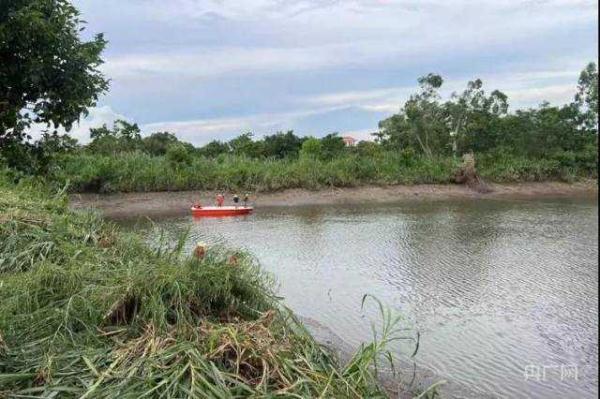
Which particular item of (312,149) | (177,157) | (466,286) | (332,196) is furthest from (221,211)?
(466,286)

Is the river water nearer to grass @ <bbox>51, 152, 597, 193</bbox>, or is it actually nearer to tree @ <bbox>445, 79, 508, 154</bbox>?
grass @ <bbox>51, 152, 597, 193</bbox>

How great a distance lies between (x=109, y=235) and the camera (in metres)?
7.53

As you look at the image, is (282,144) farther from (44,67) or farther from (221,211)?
(44,67)

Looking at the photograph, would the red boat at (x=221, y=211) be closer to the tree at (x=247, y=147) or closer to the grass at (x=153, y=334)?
the tree at (x=247, y=147)

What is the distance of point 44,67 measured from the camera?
444 centimetres

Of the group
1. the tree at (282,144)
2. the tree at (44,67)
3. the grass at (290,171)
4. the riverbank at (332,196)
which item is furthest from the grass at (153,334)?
the tree at (282,144)

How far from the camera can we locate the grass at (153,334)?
10.9 ft

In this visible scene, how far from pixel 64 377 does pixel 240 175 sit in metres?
24.3

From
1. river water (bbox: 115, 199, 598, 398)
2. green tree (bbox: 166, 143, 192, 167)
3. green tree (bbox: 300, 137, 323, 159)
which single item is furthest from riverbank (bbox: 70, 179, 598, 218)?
river water (bbox: 115, 199, 598, 398)

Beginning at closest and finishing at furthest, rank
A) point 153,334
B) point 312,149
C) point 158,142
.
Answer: point 153,334 < point 312,149 < point 158,142

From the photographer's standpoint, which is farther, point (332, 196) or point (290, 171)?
point (290, 171)

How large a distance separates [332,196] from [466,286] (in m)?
18.3

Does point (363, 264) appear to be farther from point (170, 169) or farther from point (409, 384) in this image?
point (170, 169)

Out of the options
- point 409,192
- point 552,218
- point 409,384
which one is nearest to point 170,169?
point 409,192
